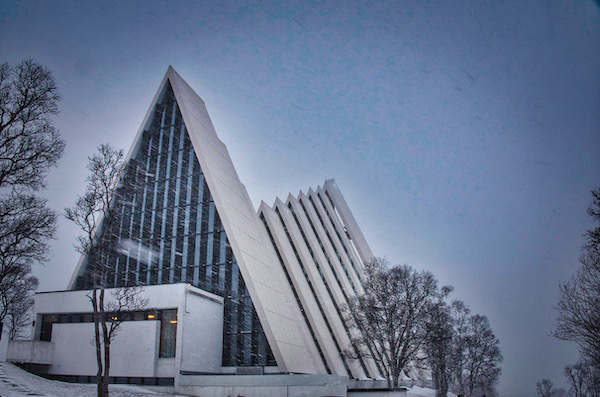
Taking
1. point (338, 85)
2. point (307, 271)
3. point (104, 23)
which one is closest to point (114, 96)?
point (104, 23)

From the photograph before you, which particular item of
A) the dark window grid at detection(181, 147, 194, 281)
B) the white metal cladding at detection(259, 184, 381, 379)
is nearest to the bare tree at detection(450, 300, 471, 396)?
the white metal cladding at detection(259, 184, 381, 379)

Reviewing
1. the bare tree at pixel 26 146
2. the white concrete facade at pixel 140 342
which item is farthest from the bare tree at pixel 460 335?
the bare tree at pixel 26 146

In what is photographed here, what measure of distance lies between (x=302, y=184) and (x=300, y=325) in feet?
98.0

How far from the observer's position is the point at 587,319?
15922 mm

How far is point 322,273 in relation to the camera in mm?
37844

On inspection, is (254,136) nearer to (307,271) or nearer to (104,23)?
(307,271)

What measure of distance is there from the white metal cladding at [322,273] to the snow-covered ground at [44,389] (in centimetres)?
1269

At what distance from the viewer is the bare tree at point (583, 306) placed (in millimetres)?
15234

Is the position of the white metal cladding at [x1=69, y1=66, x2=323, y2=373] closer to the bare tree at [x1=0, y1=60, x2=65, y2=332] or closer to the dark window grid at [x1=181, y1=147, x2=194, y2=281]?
the dark window grid at [x1=181, y1=147, x2=194, y2=281]

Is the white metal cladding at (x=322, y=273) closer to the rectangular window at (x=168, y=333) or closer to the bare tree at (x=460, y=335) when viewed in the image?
the bare tree at (x=460, y=335)

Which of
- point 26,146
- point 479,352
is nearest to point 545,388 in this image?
point 479,352

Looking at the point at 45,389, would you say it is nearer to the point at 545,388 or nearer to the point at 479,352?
the point at 479,352

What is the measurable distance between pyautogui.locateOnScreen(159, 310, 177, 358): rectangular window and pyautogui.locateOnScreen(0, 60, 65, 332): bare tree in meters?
9.62

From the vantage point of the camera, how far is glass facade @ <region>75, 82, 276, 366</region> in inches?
942
